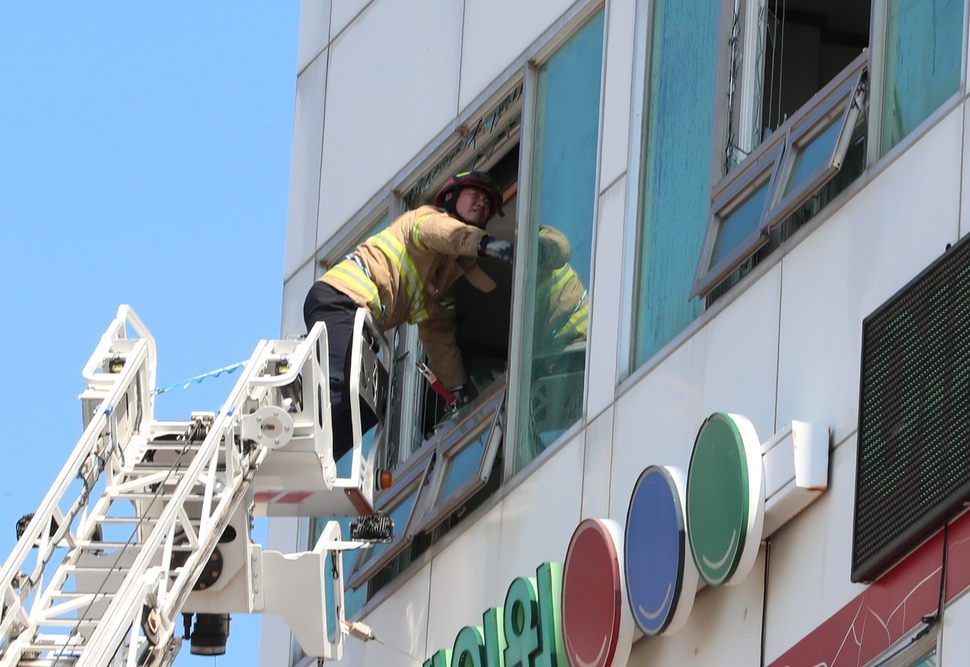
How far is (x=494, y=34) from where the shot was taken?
555 inches

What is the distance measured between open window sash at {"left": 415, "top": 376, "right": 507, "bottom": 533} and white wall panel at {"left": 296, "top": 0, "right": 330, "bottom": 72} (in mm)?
4861

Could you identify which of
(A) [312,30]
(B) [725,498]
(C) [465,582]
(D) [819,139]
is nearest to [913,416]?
(B) [725,498]

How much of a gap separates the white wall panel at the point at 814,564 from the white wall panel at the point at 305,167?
331 inches

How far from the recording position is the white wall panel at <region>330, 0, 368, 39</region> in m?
16.7

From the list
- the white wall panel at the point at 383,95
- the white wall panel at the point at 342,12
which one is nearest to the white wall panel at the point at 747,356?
the white wall panel at the point at 383,95

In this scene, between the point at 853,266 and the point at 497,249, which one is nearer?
the point at 853,266

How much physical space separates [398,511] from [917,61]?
21.0 ft

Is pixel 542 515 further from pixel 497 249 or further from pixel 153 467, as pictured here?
pixel 153 467

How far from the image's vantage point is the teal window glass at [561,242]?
12266 millimetres

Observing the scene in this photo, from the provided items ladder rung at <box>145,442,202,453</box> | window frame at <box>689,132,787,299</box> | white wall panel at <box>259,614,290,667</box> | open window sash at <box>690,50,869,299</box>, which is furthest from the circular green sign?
white wall panel at <box>259,614,290,667</box>

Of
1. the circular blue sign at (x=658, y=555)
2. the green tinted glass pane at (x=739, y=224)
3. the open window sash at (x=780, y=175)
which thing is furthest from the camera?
the green tinted glass pane at (x=739, y=224)

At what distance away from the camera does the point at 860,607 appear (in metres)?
8.29

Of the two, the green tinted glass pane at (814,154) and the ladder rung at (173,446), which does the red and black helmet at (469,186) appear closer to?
the ladder rung at (173,446)

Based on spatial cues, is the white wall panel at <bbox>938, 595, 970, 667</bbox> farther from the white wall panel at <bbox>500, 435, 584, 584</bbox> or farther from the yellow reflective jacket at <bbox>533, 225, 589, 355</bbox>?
the yellow reflective jacket at <bbox>533, 225, 589, 355</bbox>
